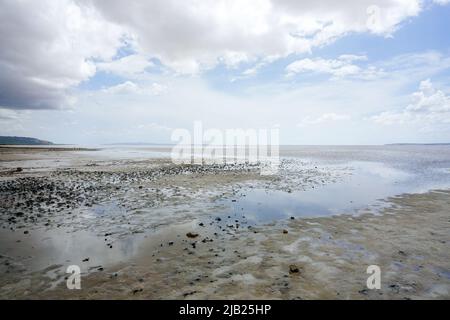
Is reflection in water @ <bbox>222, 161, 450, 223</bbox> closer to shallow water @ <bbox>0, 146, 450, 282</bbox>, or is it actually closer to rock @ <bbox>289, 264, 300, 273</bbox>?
shallow water @ <bbox>0, 146, 450, 282</bbox>

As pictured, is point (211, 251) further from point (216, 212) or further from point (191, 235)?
point (216, 212)

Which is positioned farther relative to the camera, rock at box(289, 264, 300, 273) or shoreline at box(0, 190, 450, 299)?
rock at box(289, 264, 300, 273)

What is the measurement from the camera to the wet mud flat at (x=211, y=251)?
7.01m

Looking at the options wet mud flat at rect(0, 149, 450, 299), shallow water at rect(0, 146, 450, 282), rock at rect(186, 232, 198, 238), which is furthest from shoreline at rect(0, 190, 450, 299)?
shallow water at rect(0, 146, 450, 282)

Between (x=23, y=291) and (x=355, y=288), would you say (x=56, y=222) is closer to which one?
(x=23, y=291)

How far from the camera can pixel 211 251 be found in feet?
31.2

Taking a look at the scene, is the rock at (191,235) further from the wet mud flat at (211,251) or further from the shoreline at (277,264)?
the shoreline at (277,264)

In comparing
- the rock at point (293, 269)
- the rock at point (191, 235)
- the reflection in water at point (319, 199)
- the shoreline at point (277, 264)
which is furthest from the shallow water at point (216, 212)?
the rock at point (293, 269)

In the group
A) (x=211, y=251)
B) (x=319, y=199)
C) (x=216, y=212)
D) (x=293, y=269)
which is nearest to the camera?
(x=293, y=269)

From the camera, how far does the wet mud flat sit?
7.01 metres

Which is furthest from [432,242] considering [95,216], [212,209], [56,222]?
[56,222]

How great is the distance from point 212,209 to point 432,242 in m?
9.91

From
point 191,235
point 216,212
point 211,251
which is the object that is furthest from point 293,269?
point 216,212

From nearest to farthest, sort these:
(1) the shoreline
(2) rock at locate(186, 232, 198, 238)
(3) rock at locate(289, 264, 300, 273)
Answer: (1) the shoreline
(3) rock at locate(289, 264, 300, 273)
(2) rock at locate(186, 232, 198, 238)
